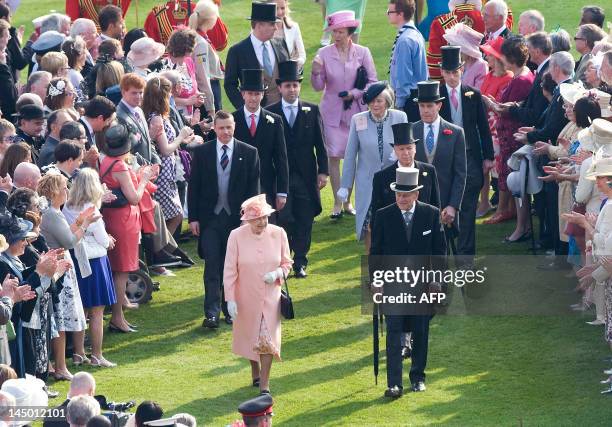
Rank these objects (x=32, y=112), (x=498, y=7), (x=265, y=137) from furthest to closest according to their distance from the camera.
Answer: (x=498, y=7) < (x=265, y=137) < (x=32, y=112)

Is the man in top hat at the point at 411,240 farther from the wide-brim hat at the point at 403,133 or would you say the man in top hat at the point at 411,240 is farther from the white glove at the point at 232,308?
the white glove at the point at 232,308

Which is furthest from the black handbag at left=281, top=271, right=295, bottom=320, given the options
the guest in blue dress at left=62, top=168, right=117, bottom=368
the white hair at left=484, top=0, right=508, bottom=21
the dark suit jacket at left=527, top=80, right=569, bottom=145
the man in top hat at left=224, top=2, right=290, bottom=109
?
the white hair at left=484, top=0, right=508, bottom=21

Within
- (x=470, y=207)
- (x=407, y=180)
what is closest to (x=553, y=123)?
(x=470, y=207)

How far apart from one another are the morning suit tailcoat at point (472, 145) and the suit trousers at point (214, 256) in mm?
2639

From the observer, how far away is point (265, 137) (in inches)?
614

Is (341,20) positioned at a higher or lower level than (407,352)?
higher

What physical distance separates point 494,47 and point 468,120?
1912 mm

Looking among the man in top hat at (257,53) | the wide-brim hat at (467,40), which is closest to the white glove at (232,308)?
the man in top hat at (257,53)

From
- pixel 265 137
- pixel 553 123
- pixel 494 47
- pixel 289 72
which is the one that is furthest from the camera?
pixel 494 47

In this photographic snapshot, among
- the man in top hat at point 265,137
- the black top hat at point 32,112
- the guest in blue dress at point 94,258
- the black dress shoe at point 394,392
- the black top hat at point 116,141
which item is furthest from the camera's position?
the man in top hat at point 265,137

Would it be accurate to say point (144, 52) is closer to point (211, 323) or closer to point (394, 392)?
point (211, 323)

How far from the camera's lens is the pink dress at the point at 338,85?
17.9 metres

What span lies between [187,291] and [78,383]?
5.62m

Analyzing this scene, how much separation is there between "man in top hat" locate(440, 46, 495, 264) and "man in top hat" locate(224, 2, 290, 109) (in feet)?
7.73
